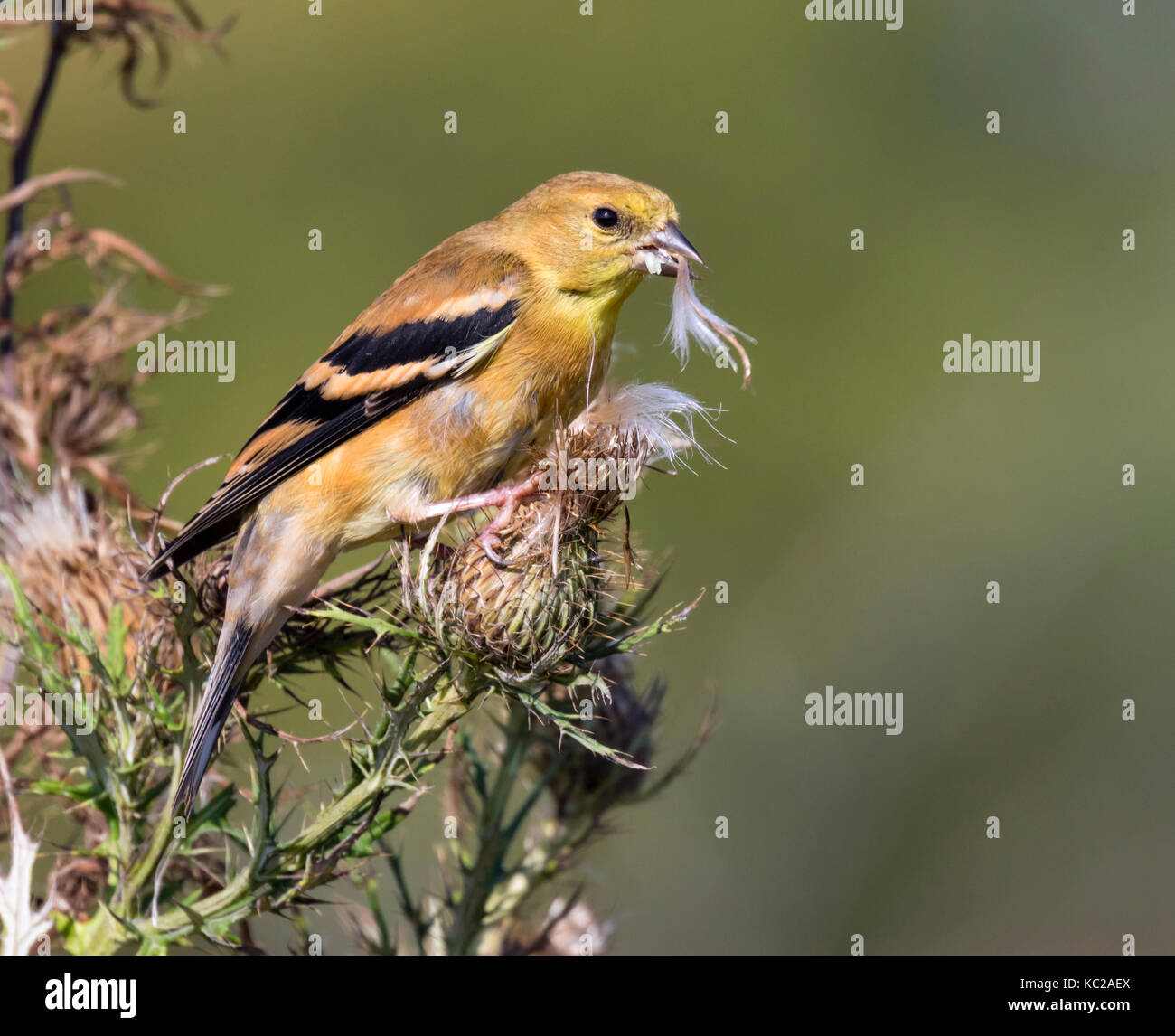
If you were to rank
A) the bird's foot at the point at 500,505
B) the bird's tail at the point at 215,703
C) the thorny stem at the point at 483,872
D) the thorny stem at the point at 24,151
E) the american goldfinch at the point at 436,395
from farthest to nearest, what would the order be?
the american goldfinch at the point at 436,395 → the thorny stem at the point at 24,151 → the thorny stem at the point at 483,872 → the bird's foot at the point at 500,505 → the bird's tail at the point at 215,703

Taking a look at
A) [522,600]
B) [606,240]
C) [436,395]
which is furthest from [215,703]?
[606,240]

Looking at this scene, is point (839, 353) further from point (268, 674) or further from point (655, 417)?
point (268, 674)

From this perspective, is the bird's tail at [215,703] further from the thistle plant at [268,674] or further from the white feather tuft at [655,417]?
the white feather tuft at [655,417]

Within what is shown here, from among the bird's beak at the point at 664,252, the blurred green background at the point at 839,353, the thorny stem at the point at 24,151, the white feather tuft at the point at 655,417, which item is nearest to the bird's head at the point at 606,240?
the bird's beak at the point at 664,252

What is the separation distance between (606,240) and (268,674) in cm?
167

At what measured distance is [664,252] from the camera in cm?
354

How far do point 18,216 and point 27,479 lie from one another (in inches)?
28.7

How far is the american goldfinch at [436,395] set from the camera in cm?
323

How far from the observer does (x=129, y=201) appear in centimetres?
686

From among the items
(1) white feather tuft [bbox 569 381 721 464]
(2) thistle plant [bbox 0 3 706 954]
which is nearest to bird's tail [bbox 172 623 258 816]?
(2) thistle plant [bbox 0 3 706 954]

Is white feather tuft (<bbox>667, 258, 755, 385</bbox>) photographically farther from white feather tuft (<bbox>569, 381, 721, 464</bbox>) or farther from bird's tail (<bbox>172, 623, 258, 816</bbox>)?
bird's tail (<bbox>172, 623, 258, 816</bbox>)

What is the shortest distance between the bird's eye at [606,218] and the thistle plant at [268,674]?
1042 mm

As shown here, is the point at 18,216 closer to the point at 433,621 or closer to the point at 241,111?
the point at 433,621

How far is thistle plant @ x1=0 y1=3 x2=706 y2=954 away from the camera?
7.91ft
